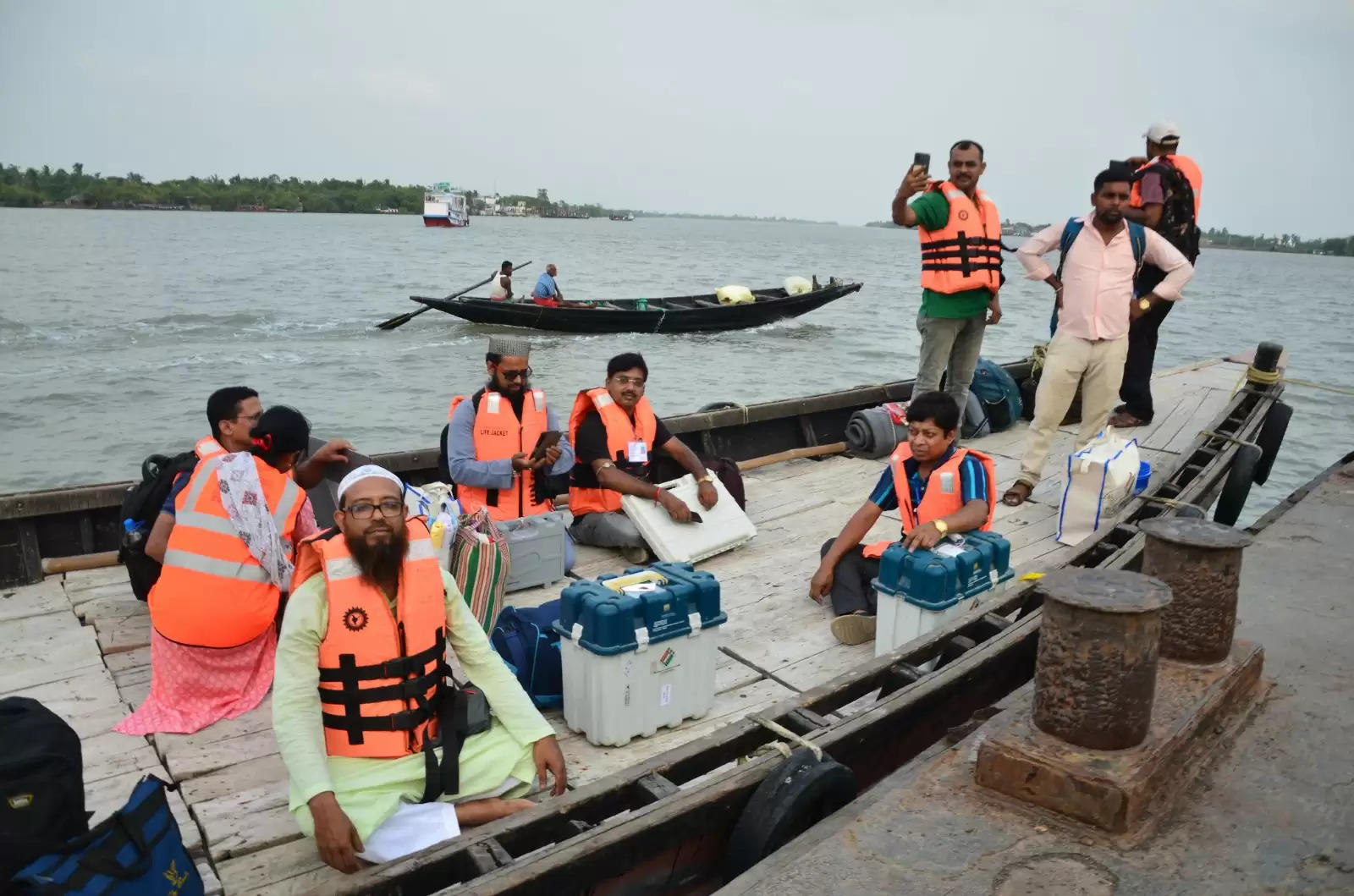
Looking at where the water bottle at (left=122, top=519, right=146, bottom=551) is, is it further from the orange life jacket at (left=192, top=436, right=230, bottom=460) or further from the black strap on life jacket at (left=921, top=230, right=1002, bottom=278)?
the black strap on life jacket at (left=921, top=230, right=1002, bottom=278)

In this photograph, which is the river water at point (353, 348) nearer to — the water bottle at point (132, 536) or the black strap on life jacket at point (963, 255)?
the black strap on life jacket at point (963, 255)

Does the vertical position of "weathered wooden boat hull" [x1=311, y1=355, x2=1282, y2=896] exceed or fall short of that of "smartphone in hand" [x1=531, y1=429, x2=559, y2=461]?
it falls short

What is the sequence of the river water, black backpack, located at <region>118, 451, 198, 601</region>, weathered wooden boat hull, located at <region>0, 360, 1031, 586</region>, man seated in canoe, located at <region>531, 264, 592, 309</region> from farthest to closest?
man seated in canoe, located at <region>531, 264, 592, 309</region>
the river water
weathered wooden boat hull, located at <region>0, 360, 1031, 586</region>
black backpack, located at <region>118, 451, 198, 601</region>

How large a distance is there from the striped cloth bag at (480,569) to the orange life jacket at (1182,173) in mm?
5149

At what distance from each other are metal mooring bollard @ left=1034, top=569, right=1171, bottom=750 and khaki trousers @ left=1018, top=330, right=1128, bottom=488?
12.6 ft

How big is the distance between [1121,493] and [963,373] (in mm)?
1601

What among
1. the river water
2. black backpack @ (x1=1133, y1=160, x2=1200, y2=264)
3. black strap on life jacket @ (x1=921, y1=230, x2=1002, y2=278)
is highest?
black backpack @ (x1=1133, y1=160, x2=1200, y2=264)

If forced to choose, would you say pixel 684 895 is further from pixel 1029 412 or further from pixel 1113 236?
pixel 1029 412

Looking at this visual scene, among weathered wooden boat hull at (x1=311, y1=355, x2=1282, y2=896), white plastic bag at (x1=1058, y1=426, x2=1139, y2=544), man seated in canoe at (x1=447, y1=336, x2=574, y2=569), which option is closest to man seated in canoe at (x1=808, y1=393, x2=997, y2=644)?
weathered wooden boat hull at (x1=311, y1=355, x2=1282, y2=896)

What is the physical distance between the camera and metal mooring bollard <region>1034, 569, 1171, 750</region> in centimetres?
234

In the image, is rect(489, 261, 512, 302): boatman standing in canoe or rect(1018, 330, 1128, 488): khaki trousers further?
rect(489, 261, 512, 302): boatman standing in canoe

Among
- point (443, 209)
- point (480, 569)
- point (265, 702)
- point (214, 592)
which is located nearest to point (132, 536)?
point (214, 592)

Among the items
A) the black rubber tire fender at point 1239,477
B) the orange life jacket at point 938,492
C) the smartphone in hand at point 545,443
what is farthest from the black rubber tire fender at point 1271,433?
the smartphone in hand at point 545,443

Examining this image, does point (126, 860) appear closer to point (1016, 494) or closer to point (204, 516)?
point (204, 516)
